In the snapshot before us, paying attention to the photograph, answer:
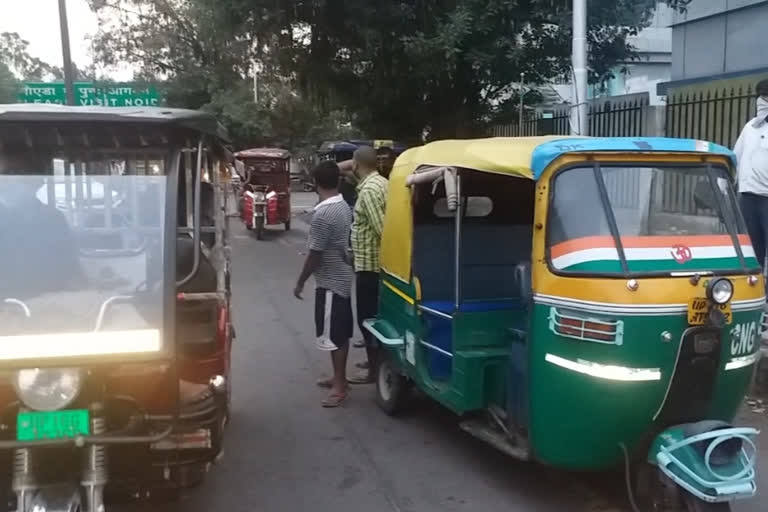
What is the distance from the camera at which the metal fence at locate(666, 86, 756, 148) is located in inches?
364

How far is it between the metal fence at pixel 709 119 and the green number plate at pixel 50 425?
7605mm

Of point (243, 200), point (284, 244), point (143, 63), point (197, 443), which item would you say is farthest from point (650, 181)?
point (143, 63)

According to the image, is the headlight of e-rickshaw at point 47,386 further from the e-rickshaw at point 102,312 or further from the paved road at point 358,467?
the paved road at point 358,467

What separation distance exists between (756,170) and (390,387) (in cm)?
346

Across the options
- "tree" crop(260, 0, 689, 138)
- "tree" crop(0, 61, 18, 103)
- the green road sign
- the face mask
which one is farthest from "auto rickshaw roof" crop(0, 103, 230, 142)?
"tree" crop(0, 61, 18, 103)

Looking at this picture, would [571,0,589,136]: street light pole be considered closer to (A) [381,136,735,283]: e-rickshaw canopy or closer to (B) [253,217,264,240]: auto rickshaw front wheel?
(A) [381,136,735,283]: e-rickshaw canopy

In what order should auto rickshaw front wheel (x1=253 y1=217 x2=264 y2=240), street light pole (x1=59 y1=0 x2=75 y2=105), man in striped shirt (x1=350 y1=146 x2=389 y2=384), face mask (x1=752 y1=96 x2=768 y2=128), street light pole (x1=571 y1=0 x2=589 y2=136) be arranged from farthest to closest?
street light pole (x1=59 y1=0 x2=75 y2=105) < auto rickshaw front wheel (x1=253 y1=217 x2=264 y2=240) < street light pole (x1=571 y1=0 x2=589 y2=136) < face mask (x1=752 y1=96 x2=768 y2=128) < man in striped shirt (x1=350 y1=146 x2=389 y2=384)

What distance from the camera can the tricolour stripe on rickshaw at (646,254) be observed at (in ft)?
12.9

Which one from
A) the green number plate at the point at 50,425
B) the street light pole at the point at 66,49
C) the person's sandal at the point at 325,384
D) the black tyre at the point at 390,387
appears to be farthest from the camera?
the street light pole at the point at 66,49

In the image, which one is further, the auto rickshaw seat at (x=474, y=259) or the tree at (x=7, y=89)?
the tree at (x=7, y=89)

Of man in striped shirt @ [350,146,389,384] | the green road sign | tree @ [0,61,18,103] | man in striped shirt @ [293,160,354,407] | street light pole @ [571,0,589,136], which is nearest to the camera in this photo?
man in striped shirt @ [293,160,354,407]

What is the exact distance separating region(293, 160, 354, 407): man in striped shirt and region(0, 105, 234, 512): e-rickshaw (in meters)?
2.24

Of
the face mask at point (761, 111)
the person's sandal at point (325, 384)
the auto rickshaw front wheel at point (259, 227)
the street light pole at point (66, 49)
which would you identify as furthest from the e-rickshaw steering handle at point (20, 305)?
the street light pole at point (66, 49)

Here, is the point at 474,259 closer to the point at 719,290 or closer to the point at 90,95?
the point at 719,290
